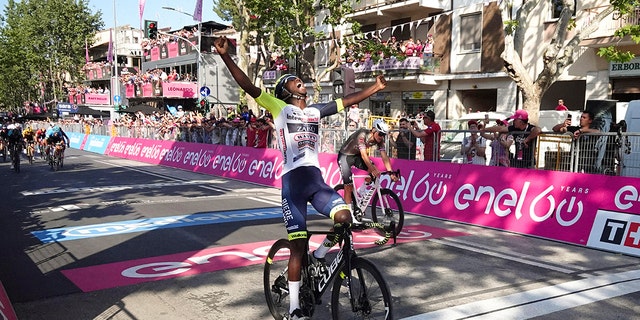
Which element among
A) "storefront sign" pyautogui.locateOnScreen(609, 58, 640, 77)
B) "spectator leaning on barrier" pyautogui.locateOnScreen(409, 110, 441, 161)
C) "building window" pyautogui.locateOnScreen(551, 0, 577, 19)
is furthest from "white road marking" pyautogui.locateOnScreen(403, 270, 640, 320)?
"building window" pyautogui.locateOnScreen(551, 0, 577, 19)

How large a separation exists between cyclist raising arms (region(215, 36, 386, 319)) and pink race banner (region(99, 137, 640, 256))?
5493mm

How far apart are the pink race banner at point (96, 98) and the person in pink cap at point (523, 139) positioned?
2596 inches

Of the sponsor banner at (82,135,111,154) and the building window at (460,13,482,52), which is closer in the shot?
the building window at (460,13,482,52)

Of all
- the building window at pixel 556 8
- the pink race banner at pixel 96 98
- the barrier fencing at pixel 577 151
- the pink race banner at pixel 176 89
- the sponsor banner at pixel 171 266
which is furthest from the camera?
the pink race banner at pixel 96 98

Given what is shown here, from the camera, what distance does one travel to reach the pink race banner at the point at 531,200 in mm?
8062

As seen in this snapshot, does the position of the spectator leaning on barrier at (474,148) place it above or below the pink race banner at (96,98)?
below

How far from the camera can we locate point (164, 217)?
10.5m

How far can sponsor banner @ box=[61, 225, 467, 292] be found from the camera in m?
6.22

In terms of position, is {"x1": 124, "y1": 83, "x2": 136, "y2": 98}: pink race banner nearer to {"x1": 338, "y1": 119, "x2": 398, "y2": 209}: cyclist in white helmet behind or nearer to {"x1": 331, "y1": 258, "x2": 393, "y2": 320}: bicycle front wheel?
{"x1": 338, "y1": 119, "x2": 398, "y2": 209}: cyclist in white helmet behind

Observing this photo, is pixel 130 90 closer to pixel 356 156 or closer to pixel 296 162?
pixel 356 156

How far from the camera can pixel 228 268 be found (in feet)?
22.1

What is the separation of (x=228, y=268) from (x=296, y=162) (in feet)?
8.62

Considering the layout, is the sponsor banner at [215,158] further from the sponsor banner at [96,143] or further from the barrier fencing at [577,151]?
the sponsor banner at [96,143]

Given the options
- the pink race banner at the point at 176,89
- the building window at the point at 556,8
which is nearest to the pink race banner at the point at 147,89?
the pink race banner at the point at 176,89
